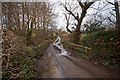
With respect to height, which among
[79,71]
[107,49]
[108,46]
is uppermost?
[108,46]

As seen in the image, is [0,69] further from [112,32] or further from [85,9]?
[85,9]

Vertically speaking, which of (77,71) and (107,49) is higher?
(107,49)

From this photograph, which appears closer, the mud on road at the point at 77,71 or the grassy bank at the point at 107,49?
the mud on road at the point at 77,71

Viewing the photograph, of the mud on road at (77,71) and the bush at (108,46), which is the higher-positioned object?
the bush at (108,46)

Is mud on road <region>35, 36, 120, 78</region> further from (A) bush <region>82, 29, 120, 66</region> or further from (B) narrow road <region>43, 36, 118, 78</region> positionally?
(A) bush <region>82, 29, 120, 66</region>

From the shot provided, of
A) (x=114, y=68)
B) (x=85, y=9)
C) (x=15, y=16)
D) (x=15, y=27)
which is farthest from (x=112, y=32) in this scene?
(x=15, y=16)

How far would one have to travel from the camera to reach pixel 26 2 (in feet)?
21.3

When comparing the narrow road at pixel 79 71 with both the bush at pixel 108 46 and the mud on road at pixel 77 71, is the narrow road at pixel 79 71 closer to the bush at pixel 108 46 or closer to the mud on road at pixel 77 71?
the mud on road at pixel 77 71

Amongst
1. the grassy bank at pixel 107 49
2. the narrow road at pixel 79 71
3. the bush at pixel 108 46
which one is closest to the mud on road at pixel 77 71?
the narrow road at pixel 79 71

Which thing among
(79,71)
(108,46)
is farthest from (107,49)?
(79,71)

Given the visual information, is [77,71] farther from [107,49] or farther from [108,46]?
[108,46]

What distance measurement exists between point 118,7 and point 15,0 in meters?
9.89

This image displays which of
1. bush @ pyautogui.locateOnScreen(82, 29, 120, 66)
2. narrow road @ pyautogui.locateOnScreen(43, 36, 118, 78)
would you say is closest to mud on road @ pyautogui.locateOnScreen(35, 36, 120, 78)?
narrow road @ pyautogui.locateOnScreen(43, 36, 118, 78)

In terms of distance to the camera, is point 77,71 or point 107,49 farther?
point 107,49
